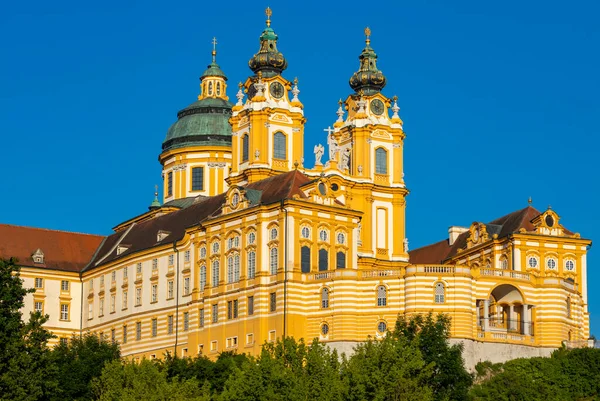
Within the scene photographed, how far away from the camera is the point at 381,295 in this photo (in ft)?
400

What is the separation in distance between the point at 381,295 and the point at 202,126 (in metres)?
39.5

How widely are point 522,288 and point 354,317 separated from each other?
42.8ft

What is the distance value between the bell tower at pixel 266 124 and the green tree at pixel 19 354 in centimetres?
3624

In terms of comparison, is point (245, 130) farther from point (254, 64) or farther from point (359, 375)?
point (359, 375)

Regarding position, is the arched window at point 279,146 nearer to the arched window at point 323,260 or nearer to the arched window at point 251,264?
the arched window at point 251,264

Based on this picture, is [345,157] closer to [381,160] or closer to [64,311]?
[381,160]

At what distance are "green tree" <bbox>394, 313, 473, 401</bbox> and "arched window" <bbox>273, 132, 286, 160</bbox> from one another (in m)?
29.1

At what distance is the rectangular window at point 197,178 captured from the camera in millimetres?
153625

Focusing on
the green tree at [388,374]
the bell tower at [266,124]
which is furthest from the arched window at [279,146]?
the green tree at [388,374]

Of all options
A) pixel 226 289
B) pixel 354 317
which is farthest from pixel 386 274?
pixel 226 289

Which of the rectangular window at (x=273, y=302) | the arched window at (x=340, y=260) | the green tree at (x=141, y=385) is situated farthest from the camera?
the arched window at (x=340, y=260)

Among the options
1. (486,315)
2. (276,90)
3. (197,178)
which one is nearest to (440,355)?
(486,315)

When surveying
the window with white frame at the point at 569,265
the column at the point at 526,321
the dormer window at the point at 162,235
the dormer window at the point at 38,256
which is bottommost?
the column at the point at 526,321

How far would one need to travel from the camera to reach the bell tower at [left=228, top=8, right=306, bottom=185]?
13925 cm
